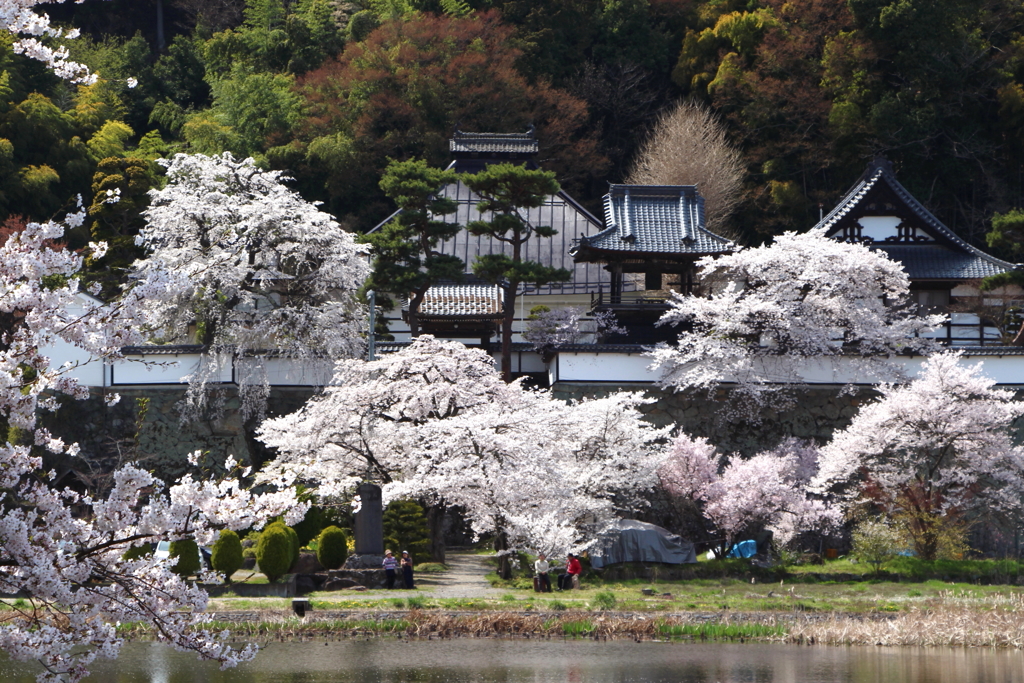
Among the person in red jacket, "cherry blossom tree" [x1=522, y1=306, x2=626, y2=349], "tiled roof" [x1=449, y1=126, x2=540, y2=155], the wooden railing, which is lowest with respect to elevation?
the person in red jacket

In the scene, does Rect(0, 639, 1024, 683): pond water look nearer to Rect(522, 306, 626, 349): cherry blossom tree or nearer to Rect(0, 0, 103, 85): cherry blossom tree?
Rect(0, 0, 103, 85): cherry blossom tree

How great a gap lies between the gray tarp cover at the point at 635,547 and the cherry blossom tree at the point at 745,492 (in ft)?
3.11

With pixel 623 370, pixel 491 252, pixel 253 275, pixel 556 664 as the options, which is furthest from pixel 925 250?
pixel 556 664

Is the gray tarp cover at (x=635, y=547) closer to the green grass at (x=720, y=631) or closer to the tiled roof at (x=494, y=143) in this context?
the green grass at (x=720, y=631)

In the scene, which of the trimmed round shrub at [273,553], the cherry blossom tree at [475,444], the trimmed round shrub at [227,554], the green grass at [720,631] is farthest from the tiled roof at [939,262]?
the trimmed round shrub at [227,554]

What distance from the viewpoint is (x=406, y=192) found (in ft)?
78.4

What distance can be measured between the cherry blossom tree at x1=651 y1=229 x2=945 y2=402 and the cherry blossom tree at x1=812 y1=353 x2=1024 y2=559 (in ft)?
6.94

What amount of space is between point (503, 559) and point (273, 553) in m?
3.74

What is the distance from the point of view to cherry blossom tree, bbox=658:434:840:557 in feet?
65.3

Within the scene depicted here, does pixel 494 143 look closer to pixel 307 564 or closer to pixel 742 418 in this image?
pixel 742 418

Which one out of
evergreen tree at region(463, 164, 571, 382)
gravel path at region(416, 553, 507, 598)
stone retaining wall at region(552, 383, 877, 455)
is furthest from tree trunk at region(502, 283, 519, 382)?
gravel path at region(416, 553, 507, 598)

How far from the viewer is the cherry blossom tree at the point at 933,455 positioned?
790 inches

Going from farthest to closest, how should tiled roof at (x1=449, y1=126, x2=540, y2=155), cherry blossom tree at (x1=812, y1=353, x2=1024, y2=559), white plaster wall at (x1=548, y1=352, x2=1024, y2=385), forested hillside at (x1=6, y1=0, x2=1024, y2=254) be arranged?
forested hillside at (x1=6, y1=0, x2=1024, y2=254) → tiled roof at (x1=449, y1=126, x2=540, y2=155) → white plaster wall at (x1=548, y1=352, x2=1024, y2=385) → cherry blossom tree at (x1=812, y1=353, x2=1024, y2=559)

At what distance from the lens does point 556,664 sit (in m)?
12.8
